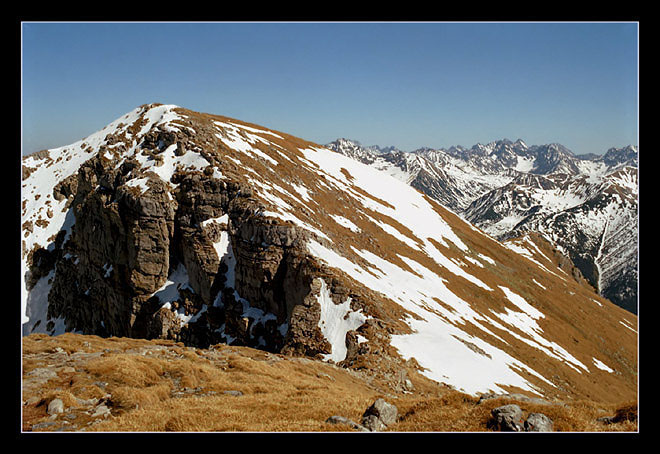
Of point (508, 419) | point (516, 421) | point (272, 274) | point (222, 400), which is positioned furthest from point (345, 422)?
point (272, 274)

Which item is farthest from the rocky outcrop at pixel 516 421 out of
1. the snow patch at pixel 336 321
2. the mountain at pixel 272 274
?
the snow patch at pixel 336 321

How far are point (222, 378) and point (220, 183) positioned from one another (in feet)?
112

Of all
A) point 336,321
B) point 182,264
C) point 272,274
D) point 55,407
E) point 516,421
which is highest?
point 182,264

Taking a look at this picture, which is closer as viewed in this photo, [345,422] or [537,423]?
[537,423]

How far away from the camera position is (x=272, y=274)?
39719 mm

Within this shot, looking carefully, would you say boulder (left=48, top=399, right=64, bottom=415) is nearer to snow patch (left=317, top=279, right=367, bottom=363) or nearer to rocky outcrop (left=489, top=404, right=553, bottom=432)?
rocky outcrop (left=489, top=404, right=553, bottom=432)

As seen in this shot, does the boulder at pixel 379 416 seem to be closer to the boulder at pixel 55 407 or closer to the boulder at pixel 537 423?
the boulder at pixel 537 423

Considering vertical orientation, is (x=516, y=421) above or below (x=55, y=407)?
above

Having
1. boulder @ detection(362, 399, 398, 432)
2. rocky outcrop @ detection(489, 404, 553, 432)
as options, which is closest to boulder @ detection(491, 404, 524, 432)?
rocky outcrop @ detection(489, 404, 553, 432)

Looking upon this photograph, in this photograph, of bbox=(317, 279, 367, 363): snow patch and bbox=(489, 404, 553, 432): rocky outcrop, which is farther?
bbox=(317, 279, 367, 363): snow patch

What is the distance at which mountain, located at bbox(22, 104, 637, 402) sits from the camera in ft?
110

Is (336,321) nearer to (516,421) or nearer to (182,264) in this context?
(516,421)

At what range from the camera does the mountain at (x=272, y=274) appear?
110ft
